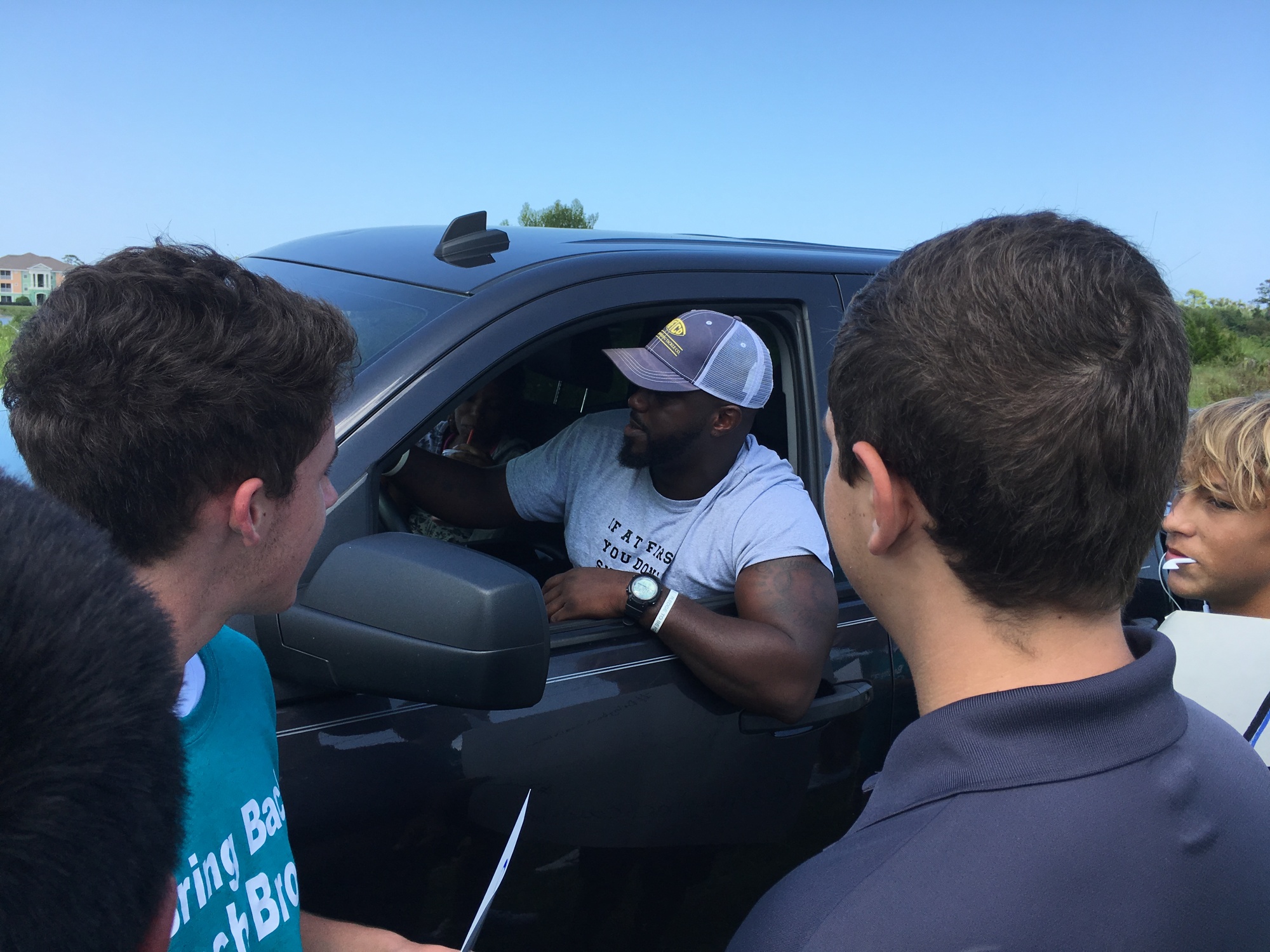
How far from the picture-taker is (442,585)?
142cm

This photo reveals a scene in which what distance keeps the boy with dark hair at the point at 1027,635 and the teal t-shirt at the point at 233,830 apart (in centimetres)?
64

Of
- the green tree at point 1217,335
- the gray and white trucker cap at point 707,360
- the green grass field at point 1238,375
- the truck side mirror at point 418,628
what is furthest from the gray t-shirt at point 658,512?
the green tree at point 1217,335

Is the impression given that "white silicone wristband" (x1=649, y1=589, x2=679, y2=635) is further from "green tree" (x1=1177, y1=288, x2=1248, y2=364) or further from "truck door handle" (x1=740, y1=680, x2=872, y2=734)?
"green tree" (x1=1177, y1=288, x2=1248, y2=364)

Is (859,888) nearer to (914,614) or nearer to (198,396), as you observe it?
(914,614)

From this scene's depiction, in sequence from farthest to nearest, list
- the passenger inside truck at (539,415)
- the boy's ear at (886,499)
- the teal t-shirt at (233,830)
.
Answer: the passenger inside truck at (539,415), the teal t-shirt at (233,830), the boy's ear at (886,499)

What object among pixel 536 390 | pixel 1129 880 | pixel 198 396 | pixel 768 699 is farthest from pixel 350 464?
A: pixel 536 390

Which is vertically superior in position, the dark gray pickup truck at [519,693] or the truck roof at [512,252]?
the truck roof at [512,252]

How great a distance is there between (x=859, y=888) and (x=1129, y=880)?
23 cm

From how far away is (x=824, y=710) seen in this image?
215 cm

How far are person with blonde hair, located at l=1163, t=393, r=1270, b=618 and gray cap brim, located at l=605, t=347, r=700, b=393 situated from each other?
4.36ft

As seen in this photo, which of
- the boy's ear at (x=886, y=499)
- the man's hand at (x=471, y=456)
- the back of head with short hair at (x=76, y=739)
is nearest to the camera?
the back of head with short hair at (x=76, y=739)

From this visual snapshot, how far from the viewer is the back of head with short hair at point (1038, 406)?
92 cm

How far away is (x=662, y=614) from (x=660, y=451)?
68 centimetres

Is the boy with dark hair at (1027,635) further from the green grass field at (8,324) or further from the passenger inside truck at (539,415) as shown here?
the passenger inside truck at (539,415)
